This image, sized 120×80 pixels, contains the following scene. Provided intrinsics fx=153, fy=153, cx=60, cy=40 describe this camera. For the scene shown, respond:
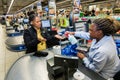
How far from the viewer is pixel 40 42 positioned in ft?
8.91

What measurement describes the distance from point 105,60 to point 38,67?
2.65 feet

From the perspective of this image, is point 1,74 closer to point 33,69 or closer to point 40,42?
point 40,42

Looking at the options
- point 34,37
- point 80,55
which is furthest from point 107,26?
point 34,37

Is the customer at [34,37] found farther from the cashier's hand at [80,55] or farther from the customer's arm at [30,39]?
the cashier's hand at [80,55]

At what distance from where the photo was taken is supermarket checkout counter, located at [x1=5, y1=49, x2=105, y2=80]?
4.36 feet

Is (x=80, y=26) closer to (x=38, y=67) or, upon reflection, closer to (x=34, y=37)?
(x=34, y=37)

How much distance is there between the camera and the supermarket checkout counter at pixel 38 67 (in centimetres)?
133

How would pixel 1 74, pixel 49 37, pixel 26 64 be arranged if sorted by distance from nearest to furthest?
1. pixel 26 64
2. pixel 49 37
3. pixel 1 74

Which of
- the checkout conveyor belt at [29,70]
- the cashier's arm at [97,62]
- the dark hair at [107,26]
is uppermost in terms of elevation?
the dark hair at [107,26]

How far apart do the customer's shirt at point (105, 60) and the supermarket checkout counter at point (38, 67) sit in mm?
74

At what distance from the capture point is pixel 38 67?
5.97ft

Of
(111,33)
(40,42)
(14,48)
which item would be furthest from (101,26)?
(14,48)

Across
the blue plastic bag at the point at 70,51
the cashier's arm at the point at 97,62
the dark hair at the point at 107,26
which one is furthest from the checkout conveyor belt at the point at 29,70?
the dark hair at the point at 107,26

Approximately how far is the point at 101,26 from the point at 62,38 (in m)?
1.29
